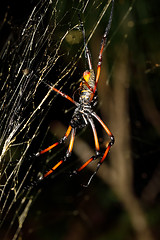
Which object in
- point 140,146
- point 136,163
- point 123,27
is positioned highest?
point 123,27

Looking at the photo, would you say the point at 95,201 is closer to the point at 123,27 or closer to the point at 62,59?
the point at 123,27

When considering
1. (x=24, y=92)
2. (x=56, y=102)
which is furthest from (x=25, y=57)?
(x=56, y=102)

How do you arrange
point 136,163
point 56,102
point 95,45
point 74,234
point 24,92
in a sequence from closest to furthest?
point 24,92, point 56,102, point 95,45, point 74,234, point 136,163

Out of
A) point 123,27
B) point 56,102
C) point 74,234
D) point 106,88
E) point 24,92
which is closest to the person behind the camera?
point 24,92

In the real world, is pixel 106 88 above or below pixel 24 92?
below

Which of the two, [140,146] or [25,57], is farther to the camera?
[140,146]

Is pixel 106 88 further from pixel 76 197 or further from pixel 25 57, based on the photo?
pixel 25 57

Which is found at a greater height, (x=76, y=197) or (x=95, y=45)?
(x=95, y=45)

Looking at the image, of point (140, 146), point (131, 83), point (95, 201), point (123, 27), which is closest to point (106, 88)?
point (131, 83)

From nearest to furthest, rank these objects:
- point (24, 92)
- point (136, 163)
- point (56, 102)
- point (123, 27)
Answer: point (24, 92) → point (56, 102) → point (123, 27) → point (136, 163)
